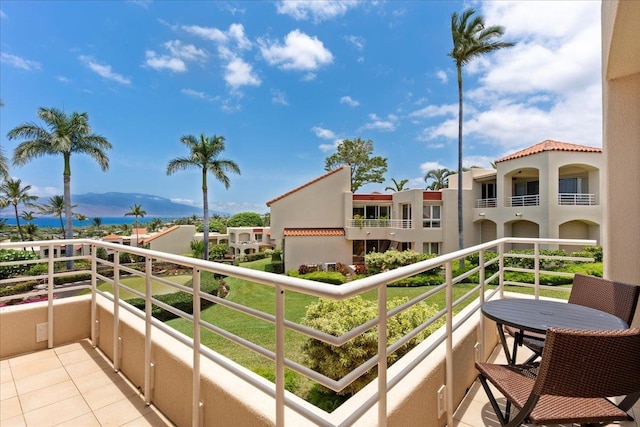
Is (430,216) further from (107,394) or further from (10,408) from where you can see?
(10,408)

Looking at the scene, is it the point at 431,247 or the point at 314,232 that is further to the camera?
the point at 314,232

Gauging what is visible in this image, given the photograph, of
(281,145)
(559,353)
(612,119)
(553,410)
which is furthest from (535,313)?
(281,145)

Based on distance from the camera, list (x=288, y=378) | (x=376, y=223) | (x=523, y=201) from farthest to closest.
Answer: (x=376, y=223) → (x=523, y=201) → (x=288, y=378)

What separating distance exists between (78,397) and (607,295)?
15.3 feet

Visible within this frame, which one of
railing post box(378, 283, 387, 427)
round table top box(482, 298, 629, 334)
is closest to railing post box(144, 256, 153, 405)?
railing post box(378, 283, 387, 427)

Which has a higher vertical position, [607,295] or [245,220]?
[607,295]

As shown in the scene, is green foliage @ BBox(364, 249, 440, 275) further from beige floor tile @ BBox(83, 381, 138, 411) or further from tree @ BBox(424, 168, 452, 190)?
tree @ BBox(424, 168, 452, 190)

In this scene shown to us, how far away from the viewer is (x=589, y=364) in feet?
4.17

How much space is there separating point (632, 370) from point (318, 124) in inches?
2246

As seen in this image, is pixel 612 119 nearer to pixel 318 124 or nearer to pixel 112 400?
pixel 112 400

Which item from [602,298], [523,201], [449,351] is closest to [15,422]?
[449,351]

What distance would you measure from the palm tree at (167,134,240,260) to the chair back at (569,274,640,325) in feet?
74.8

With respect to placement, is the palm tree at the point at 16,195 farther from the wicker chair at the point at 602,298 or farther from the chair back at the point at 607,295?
the chair back at the point at 607,295

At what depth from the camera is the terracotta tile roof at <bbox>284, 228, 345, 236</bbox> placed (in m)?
20.2
